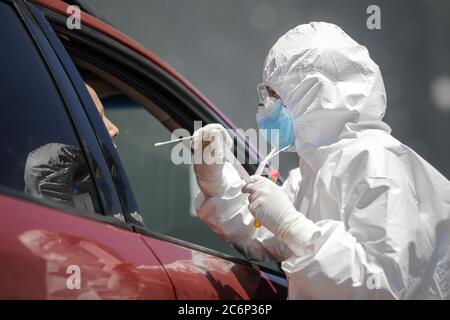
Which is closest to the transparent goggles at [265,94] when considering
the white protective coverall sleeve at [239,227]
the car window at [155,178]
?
the white protective coverall sleeve at [239,227]

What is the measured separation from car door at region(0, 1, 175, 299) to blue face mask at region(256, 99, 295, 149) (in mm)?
543

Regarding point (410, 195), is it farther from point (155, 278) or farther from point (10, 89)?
point (10, 89)

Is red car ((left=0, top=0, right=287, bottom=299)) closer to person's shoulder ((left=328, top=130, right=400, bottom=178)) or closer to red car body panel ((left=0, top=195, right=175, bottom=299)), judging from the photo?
red car body panel ((left=0, top=195, right=175, bottom=299))

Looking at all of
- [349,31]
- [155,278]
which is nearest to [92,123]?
[155,278]

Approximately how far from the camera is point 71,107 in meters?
1.67

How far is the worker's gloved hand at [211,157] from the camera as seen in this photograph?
6.98 ft

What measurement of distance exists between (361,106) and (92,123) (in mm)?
658

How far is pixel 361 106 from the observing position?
189cm

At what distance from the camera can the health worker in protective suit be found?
164 centimetres

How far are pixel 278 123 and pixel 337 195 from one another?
1.26ft

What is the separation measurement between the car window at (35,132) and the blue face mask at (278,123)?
617mm

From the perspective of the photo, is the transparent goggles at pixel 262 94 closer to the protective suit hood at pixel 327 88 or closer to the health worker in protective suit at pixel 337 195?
the health worker in protective suit at pixel 337 195

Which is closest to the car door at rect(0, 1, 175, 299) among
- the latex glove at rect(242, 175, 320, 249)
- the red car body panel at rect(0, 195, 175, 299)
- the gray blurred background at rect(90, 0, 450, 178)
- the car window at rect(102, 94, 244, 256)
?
the red car body panel at rect(0, 195, 175, 299)
